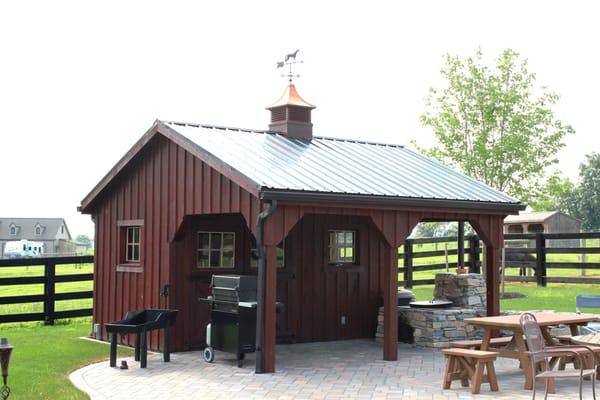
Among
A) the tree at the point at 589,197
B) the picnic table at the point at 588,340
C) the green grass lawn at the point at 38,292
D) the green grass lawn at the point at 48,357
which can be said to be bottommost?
the green grass lawn at the point at 38,292

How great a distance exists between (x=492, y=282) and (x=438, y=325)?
128 centimetres

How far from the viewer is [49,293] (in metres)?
16.4

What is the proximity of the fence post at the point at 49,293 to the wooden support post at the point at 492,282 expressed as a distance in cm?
882

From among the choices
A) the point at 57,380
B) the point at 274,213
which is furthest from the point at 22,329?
the point at 274,213

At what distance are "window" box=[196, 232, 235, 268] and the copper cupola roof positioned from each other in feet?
9.41

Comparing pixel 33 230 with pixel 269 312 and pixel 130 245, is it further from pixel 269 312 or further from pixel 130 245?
pixel 269 312

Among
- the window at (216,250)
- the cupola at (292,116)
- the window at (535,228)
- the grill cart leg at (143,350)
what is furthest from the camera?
the window at (535,228)

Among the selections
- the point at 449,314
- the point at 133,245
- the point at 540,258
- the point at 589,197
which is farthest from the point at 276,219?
the point at 589,197

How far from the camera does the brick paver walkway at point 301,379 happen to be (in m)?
8.88

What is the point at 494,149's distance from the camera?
22.2 m

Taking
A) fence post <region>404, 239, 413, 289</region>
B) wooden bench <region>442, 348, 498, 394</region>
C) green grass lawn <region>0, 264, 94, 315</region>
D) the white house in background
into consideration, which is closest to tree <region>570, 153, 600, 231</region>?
green grass lawn <region>0, 264, 94, 315</region>

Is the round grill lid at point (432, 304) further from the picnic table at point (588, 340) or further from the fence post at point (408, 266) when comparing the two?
the fence post at point (408, 266)

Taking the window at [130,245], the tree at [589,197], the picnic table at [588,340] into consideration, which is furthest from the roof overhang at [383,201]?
the tree at [589,197]

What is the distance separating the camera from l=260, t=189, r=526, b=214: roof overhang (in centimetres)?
1009
